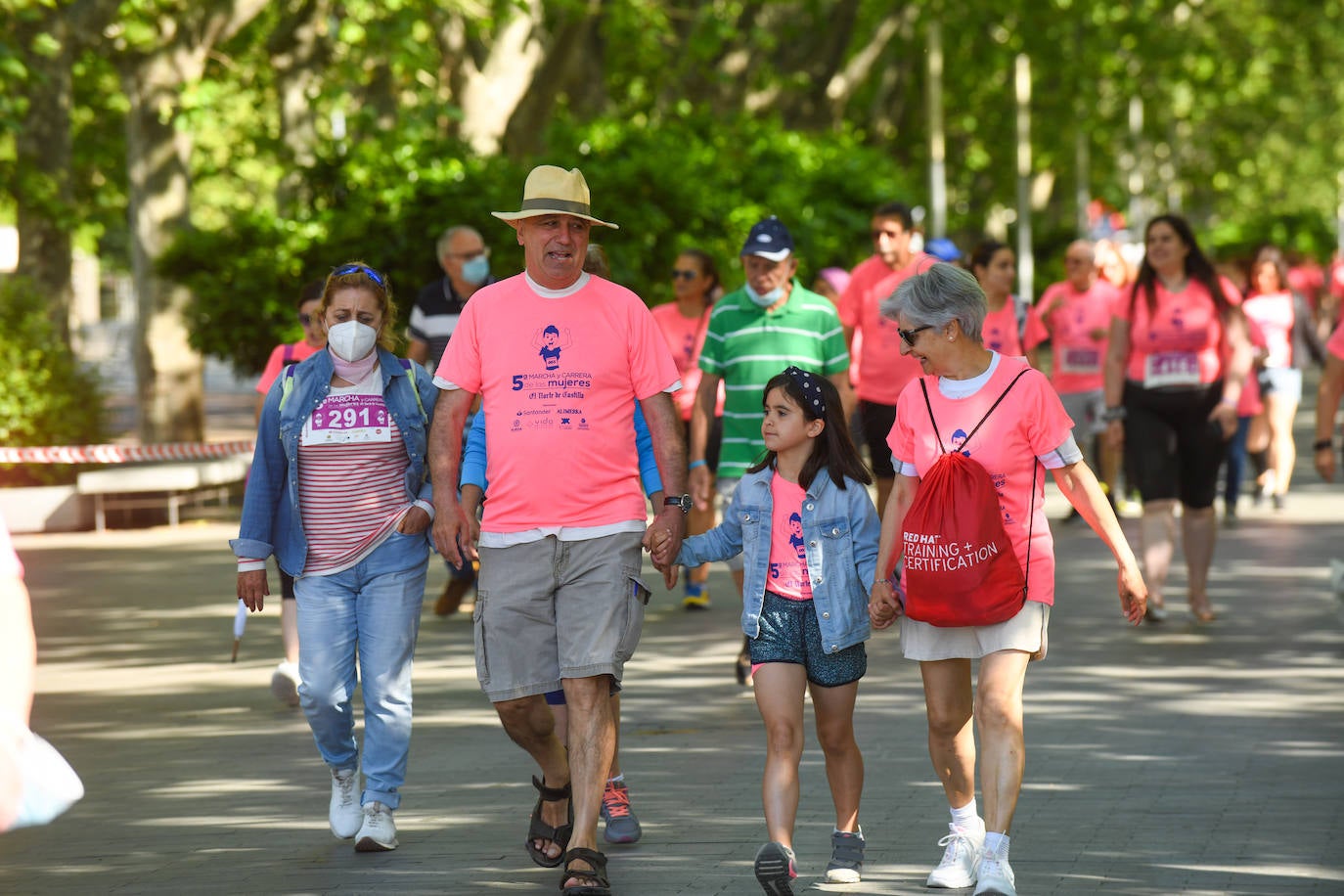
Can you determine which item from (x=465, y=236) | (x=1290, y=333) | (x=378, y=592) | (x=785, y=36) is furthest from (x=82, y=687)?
(x=785, y=36)

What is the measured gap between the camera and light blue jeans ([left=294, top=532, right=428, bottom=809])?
6.10 metres

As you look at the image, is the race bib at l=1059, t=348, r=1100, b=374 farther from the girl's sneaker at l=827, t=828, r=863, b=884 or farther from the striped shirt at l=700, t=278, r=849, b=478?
the girl's sneaker at l=827, t=828, r=863, b=884

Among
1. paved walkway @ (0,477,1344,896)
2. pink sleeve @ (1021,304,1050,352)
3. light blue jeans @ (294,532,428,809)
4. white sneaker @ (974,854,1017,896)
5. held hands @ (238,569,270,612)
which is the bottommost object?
paved walkway @ (0,477,1344,896)

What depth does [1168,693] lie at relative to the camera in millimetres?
8352

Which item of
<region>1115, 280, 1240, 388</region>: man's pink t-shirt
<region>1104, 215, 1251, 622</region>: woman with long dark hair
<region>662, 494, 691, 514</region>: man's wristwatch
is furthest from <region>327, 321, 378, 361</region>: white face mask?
<region>1115, 280, 1240, 388</region>: man's pink t-shirt

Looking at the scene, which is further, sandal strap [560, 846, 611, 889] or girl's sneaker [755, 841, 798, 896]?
sandal strap [560, 846, 611, 889]

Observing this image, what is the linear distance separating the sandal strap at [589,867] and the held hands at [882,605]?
975 mm

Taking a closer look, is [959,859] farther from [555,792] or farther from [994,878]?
[555,792]

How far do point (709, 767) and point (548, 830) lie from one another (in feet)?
4.41

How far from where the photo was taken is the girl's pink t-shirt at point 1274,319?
14898 mm

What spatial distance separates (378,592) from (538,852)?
3.09 feet

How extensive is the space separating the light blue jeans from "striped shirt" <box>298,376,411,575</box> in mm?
76

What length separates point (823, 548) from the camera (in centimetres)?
561

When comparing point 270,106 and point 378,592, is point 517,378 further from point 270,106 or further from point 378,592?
point 270,106
